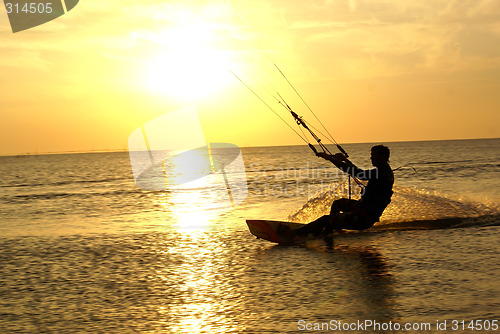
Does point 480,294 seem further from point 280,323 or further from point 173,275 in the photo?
point 173,275

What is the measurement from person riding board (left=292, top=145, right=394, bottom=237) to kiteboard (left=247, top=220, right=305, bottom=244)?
2.88 feet

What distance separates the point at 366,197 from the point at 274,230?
2405 millimetres

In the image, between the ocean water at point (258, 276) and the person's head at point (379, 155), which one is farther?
the person's head at point (379, 155)

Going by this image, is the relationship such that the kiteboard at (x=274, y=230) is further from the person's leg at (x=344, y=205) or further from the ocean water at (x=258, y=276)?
the person's leg at (x=344, y=205)

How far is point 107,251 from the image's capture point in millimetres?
12867

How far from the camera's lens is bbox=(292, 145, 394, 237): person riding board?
1141cm

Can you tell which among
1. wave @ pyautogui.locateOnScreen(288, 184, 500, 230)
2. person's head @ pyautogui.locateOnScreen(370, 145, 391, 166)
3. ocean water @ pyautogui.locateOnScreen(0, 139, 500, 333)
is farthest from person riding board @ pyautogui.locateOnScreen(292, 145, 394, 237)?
wave @ pyautogui.locateOnScreen(288, 184, 500, 230)

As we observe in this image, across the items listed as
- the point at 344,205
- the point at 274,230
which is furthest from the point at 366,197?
the point at 274,230

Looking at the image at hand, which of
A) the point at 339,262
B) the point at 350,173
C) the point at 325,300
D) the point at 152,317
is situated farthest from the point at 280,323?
the point at 350,173

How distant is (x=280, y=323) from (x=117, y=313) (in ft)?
7.79

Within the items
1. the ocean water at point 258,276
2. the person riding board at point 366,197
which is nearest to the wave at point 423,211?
the ocean water at point 258,276

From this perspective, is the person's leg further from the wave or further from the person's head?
the wave

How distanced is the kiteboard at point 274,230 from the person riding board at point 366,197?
0.88 metres

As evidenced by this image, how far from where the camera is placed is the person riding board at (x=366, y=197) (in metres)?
11.4
